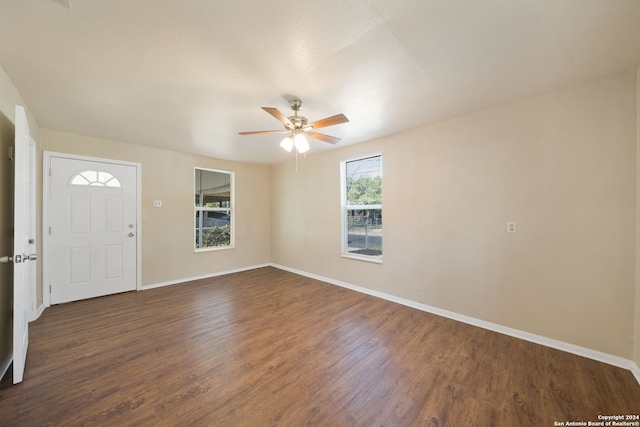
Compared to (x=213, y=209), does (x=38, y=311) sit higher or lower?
lower

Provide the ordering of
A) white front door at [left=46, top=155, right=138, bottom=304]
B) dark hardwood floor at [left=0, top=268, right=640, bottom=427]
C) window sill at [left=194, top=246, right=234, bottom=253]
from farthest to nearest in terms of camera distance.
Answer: window sill at [left=194, top=246, right=234, bottom=253] → white front door at [left=46, top=155, right=138, bottom=304] → dark hardwood floor at [left=0, top=268, right=640, bottom=427]

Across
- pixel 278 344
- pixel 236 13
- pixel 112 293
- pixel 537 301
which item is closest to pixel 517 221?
pixel 537 301

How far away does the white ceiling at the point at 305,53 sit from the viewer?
1377mm

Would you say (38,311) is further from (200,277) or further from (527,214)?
(527,214)

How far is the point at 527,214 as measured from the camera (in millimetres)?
2418

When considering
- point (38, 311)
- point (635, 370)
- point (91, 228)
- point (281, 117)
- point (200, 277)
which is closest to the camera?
point (635, 370)

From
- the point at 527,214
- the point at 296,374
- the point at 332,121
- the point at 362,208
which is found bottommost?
the point at 296,374

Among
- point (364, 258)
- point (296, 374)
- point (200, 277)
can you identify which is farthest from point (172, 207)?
point (296, 374)

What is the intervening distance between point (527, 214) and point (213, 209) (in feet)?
17.0

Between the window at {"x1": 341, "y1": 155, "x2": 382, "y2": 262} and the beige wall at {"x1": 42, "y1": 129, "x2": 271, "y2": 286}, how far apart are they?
8.02 feet

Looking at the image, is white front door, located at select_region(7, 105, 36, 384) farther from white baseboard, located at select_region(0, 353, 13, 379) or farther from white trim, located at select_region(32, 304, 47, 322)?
white trim, located at select_region(32, 304, 47, 322)

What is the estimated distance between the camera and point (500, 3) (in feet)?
4.38

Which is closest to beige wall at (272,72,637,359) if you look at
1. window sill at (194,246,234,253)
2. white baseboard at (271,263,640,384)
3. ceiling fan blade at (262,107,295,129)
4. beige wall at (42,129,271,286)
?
white baseboard at (271,263,640,384)

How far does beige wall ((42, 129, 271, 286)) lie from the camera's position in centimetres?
371
